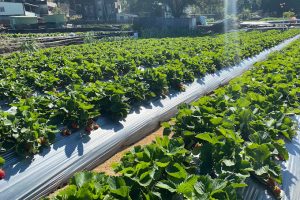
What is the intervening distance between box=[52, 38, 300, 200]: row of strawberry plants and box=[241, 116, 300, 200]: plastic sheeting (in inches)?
4.3

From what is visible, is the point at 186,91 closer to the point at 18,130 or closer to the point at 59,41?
the point at 18,130

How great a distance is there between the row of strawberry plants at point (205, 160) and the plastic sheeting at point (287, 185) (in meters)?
0.11

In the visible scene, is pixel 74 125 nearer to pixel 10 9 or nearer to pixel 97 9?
pixel 10 9

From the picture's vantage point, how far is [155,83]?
8.73m

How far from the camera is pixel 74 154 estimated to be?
5.84 meters

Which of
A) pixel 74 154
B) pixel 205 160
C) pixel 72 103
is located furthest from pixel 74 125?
pixel 205 160

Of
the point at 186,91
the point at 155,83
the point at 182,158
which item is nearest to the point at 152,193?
the point at 182,158

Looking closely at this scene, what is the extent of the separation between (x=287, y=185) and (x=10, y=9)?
181 ft

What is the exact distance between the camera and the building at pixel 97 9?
68.1 meters

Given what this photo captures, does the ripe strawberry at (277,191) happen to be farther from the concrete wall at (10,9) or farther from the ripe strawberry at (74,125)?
the concrete wall at (10,9)

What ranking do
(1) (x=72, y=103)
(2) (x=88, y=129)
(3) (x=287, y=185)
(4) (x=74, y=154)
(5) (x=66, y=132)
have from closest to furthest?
(3) (x=287, y=185) < (4) (x=74, y=154) < (5) (x=66, y=132) < (1) (x=72, y=103) < (2) (x=88, y=129)

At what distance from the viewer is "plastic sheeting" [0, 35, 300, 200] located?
488 cm

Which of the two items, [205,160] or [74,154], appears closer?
[205,160]

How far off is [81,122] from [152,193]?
10.9ft
